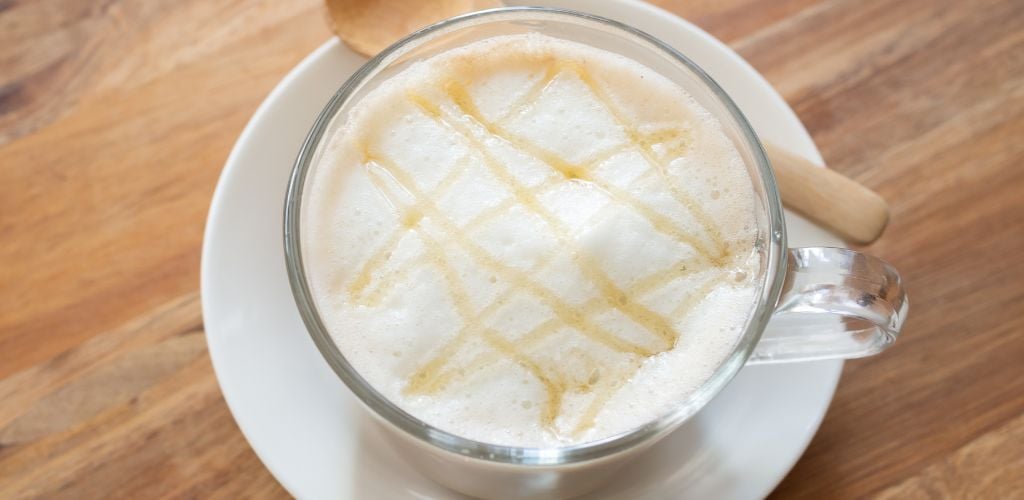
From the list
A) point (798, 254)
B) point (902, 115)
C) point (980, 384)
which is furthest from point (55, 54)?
point (980, 384)

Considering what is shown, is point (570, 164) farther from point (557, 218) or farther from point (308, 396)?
point (308, 396)

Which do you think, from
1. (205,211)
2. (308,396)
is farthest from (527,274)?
(205,211)

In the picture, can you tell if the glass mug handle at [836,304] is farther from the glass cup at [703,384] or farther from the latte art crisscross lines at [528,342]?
the latte art crisscross lines at [528,342]

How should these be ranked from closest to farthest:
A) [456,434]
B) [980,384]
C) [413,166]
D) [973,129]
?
[456,434] < [413,166] < [980,384] < [973,129]

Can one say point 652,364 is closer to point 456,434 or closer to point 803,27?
point 456,434

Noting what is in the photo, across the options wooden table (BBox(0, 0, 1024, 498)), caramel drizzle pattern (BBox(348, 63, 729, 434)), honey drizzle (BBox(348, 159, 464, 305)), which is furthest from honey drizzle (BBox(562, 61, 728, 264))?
wooden table (BBox(0, 0, 1024, 498))

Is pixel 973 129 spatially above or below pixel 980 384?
above

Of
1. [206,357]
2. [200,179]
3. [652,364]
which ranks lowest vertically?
[206,357]
